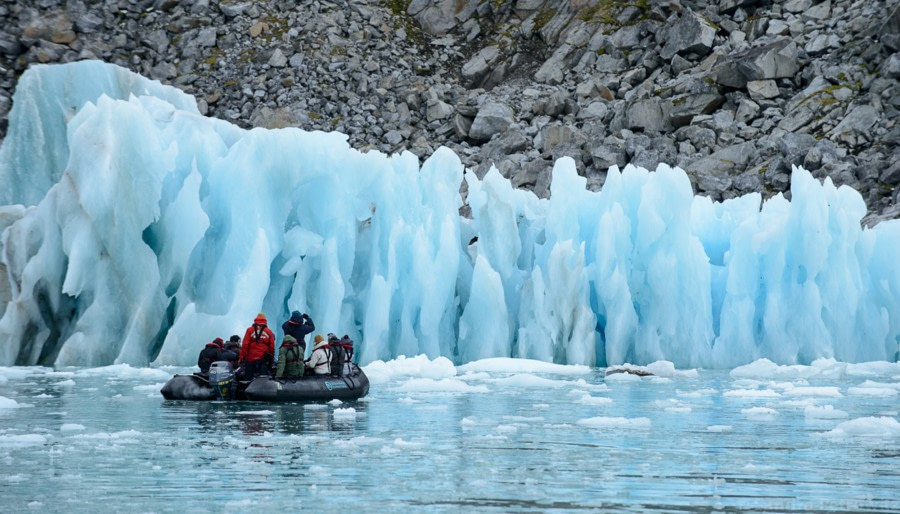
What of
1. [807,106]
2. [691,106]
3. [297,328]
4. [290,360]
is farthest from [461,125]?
[290,360]

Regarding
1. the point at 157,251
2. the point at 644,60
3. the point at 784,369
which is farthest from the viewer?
the point at 644,60

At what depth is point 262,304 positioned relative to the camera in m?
21.5

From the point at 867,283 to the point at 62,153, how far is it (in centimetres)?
1763

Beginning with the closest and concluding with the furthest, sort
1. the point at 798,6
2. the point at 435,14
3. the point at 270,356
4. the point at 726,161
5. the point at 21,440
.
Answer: the point at 21,440 → the point at 270,356 → the point at 726,161 → the point at 798,6 → the point at 435,14

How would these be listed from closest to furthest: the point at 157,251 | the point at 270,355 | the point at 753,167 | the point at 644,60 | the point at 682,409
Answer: the point at 682,409 → the point at 270,355 → the point at 157,251 → the point at 753,167 → the point at 644,60

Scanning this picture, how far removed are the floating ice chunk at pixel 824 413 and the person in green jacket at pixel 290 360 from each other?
6.62m

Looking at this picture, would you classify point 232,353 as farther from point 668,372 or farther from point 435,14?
point 435,14

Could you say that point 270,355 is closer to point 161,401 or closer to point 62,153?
point 161,401

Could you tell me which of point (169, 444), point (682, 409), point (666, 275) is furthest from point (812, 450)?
point (666, 275)

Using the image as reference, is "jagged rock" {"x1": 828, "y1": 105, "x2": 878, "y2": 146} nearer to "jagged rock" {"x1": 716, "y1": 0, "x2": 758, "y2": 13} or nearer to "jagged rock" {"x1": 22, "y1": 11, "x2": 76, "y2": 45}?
"jagged rock" {"x1": 716, "y1": 0, "x2": 758, "y2": 13}

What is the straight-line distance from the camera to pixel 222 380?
14234mm

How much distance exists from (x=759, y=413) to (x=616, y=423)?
7.50ft

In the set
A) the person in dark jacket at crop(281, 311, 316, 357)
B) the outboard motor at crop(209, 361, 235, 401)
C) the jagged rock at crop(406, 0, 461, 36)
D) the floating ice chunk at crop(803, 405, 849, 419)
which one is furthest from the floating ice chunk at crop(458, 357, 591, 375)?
the jagged rock at crop(406, 0, 461, 36)

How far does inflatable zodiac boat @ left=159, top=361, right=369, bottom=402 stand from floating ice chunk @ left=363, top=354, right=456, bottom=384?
3426 millimetres
